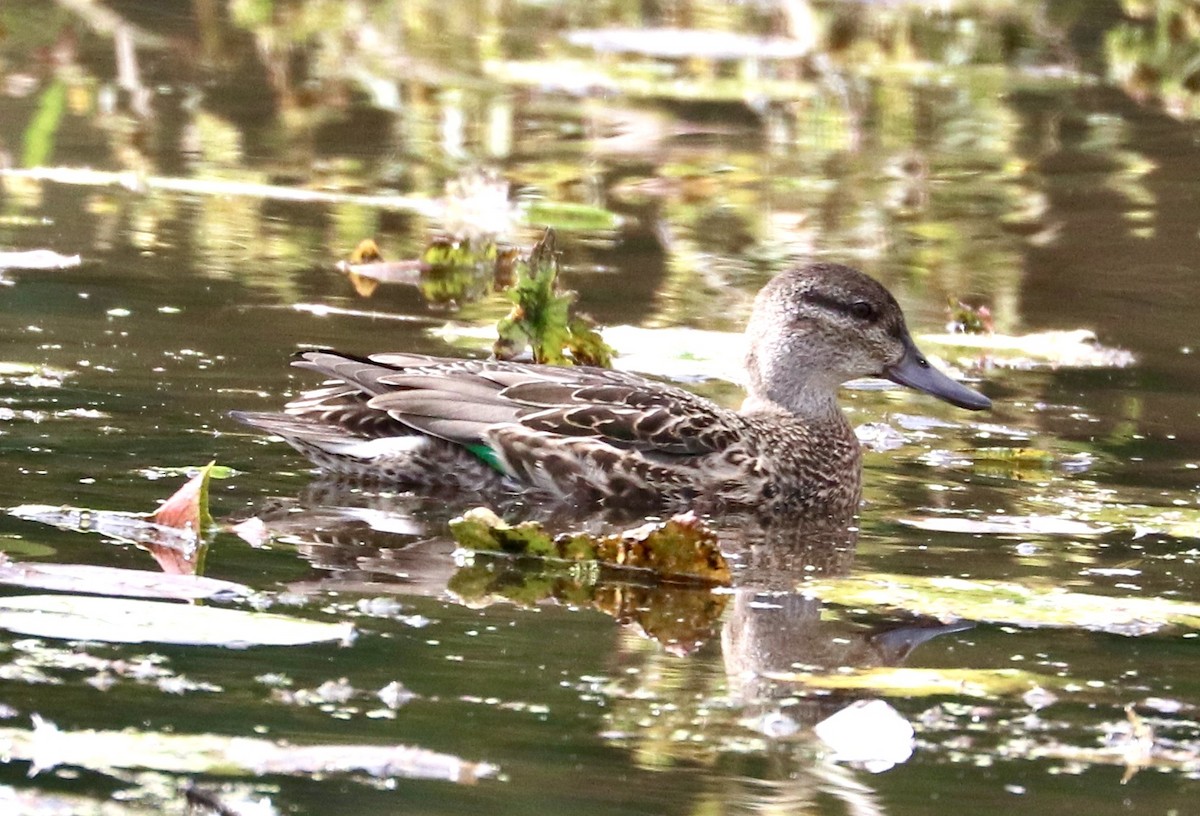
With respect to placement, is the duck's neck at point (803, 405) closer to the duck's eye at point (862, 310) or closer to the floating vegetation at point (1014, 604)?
the duck's eye at point (862, 310)

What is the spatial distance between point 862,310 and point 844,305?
68 millimetres

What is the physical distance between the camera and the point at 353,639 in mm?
5852

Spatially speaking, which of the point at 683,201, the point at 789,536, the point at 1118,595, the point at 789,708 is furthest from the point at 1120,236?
the point at 789,708

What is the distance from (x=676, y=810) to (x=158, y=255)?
6.99 meters

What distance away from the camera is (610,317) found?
34.4 feet

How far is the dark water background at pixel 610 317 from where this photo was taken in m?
5.16

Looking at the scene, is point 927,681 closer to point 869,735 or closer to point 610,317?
point 869,735

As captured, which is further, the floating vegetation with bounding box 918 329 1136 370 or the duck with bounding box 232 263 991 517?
the floating vegetation with bounding box 918 329 1136 370

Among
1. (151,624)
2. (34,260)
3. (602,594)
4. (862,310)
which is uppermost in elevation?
(862,310)

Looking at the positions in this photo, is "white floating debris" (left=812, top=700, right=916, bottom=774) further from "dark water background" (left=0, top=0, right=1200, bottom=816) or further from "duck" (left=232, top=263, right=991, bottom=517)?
"duck" (left=232, top=263, right=991, bottom=517)

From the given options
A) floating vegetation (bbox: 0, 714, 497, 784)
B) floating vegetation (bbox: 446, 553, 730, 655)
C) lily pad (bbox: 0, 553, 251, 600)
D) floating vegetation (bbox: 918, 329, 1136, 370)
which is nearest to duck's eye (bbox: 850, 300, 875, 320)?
floating vegetation (bbox: 918, 329, 1136, 370)

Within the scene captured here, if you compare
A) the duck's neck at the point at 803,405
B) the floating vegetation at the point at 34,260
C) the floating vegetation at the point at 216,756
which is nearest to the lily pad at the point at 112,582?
the floating vegetation at the point at 216,756

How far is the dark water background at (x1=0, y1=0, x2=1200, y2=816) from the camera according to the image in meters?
5.16

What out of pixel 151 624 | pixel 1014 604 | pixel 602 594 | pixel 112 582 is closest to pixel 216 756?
pixel 151 624
